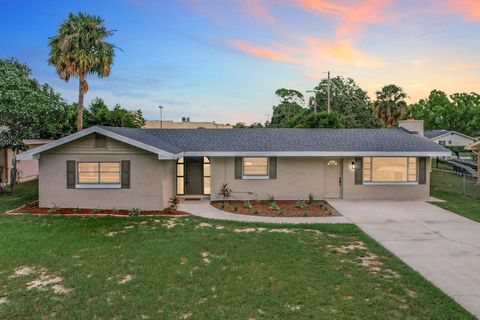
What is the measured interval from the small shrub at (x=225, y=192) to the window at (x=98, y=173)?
4.86 m

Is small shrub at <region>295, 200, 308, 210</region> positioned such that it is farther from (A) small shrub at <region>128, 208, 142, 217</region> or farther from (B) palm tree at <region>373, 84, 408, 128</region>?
(B) palm tree at <region>373, 84, 408, 128</region>

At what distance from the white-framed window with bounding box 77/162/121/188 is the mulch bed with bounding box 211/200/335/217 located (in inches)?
A: 183

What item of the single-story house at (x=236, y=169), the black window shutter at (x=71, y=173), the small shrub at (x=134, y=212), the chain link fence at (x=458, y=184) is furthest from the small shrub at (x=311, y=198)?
the black window shutter at (x=71, y=173)

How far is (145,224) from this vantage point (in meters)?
11.3

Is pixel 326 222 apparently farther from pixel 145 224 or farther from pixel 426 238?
pixel 145 224

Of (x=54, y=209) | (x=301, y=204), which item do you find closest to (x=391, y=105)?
(x=301, y=204)

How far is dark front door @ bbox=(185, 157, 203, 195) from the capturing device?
1678 centimetres

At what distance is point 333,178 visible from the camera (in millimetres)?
16453

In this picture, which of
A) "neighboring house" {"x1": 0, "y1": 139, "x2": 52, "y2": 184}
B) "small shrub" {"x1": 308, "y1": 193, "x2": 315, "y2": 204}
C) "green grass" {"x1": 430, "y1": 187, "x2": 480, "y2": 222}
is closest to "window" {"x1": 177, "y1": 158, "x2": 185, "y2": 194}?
"small shrub" {"x1": 308, "y1": 193, "x2": 315, "y2": 204}

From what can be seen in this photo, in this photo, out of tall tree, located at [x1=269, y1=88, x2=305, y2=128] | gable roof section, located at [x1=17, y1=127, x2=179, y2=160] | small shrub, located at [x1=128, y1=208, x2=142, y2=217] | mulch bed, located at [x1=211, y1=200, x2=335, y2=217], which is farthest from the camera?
tall tree, located at [x1=269, y1=88, x2=305, y2=128]

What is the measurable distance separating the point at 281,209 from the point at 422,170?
A: 26.6 feet

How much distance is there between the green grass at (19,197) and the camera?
1450 cm

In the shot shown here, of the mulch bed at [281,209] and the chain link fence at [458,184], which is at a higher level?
the chain link fence at [458,184]

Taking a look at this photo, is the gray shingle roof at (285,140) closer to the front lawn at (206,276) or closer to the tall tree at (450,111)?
the front lawn at (206,276)
